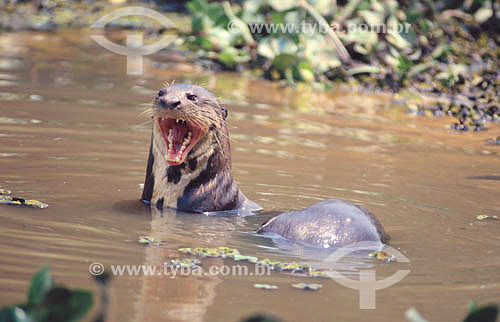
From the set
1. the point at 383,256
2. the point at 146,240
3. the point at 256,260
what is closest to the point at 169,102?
the point at 146,240

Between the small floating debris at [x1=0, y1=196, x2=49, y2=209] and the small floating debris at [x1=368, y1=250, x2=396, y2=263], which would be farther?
the small floating debris at [x1=0, y1=196, x2=49, y2=209]

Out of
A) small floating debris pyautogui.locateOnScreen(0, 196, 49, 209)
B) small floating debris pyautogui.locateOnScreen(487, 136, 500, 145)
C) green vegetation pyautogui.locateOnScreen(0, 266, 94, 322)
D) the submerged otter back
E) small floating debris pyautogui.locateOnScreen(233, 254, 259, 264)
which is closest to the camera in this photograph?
green vegetation pyautogui.locateOnScreen(0, 266, 94, 322)

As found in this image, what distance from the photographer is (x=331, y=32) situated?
11.1 meters

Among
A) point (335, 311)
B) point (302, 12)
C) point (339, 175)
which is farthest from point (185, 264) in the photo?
point (302, 12)

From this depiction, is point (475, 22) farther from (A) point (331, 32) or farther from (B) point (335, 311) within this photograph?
(B) point (335, 311)

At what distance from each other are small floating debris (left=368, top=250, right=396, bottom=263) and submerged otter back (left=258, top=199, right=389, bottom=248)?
0.55 ft

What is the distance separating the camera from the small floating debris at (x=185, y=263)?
3838 mm

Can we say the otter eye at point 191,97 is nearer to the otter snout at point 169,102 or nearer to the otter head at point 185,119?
the otter head at point 185,119

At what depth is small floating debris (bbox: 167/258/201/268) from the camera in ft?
12.6

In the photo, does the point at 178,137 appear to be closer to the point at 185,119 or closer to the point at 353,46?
the point at 185,119

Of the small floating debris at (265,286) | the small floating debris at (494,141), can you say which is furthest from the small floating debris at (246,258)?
the small floating debris at (494,141)

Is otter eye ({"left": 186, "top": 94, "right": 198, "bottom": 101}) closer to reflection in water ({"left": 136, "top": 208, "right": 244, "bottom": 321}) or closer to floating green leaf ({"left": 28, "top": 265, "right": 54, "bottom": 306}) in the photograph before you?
reflection in water ({"left": 136, "top": 208, "right": 244, "bottom": 321})

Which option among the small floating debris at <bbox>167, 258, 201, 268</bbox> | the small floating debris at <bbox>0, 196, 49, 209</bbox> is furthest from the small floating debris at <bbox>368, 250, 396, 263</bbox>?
the small floating debris at <bbox>0, 196, 49, 209</bbox>

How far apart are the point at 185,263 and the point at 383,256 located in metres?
1.06
